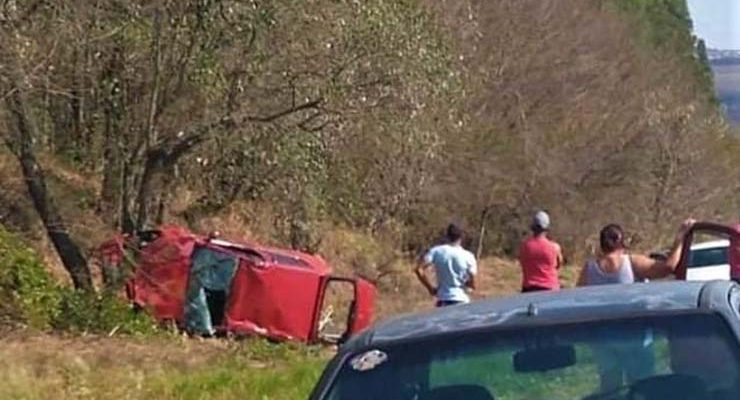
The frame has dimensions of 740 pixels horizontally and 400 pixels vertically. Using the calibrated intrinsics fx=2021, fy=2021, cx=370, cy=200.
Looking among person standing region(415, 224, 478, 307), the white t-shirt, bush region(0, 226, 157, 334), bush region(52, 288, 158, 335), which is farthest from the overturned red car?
the white t-shirt

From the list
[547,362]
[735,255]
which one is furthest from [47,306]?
[547,362]

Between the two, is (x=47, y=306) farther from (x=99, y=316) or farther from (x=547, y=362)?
(x=547, y=362)

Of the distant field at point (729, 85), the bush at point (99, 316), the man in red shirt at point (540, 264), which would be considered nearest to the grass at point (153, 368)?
the bush at point (99, 316)

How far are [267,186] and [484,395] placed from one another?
22.8 meters

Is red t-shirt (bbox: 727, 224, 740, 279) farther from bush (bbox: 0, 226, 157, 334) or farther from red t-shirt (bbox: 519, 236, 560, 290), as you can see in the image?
bush (bbox: 0, 226, 157, 334)

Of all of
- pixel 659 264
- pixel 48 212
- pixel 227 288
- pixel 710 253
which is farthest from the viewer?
pixel 48 212

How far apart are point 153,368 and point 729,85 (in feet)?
275

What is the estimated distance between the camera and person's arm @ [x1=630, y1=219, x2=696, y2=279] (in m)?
14.2

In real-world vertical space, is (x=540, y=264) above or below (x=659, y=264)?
below

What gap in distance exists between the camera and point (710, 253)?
73.2 feet

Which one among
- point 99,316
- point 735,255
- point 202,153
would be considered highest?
point 202,153

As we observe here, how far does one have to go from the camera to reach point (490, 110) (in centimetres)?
4888

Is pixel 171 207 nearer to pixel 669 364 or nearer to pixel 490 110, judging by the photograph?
pixel 490 110

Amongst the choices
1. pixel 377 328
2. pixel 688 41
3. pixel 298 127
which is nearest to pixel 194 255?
pixel 298 127
